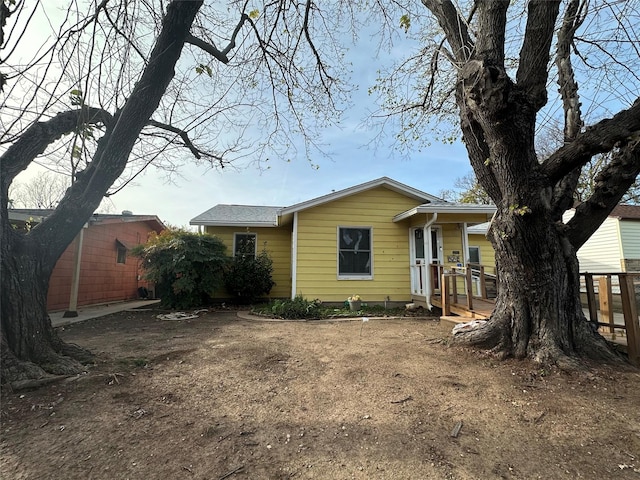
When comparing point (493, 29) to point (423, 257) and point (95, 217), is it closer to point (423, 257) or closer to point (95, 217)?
point (423, 257)

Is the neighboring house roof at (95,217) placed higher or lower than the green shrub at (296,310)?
higher

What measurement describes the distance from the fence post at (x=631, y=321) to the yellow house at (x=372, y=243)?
189 inches

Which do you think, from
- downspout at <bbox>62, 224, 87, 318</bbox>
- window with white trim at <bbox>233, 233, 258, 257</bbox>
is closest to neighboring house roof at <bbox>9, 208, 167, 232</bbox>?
downspout at <bbox>62, 224, 87, 318</bbox>

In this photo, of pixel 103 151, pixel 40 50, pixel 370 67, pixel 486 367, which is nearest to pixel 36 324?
pixel 103 151

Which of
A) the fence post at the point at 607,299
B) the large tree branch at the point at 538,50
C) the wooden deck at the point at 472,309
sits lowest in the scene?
the wooden deck at the point at 472,309

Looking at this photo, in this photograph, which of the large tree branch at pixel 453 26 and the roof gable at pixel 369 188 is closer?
the large tree branch at pixel 453 26

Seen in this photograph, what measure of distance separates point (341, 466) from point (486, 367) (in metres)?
2.60

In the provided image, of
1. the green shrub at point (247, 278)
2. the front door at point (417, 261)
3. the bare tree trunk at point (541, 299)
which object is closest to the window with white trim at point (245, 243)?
the green shrub at point (247, 278)

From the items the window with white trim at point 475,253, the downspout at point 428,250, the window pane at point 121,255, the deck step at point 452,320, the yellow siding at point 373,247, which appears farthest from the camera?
the window pane at point 121,255

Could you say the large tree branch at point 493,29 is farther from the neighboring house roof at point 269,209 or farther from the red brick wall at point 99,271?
the red brick wall at point 99,271

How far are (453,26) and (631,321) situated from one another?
4552 mm

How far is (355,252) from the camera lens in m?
9.34

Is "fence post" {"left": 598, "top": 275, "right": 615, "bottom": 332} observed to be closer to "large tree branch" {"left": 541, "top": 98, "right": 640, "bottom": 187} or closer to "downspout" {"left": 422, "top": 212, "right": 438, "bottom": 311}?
"large tree branch" {"left": 541, "top": 98, "right": 640, "bottom": 187}

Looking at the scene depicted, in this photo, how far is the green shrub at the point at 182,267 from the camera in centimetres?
908
